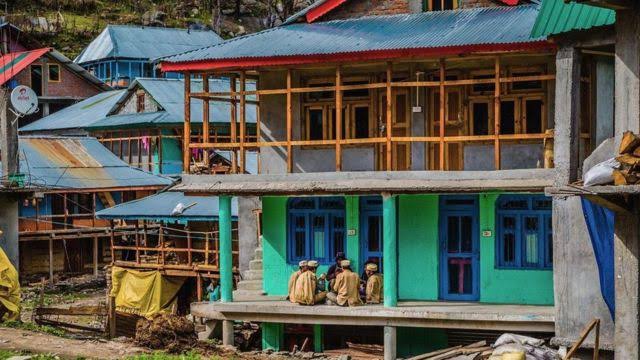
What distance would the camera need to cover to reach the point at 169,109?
2025 inches

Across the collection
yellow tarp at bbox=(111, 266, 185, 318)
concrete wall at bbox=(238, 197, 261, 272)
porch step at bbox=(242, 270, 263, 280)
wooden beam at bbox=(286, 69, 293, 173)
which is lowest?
yellow tarp at bbox=(111, 266, 185, 318)

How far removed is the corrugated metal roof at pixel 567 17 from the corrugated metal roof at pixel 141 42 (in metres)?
45.6

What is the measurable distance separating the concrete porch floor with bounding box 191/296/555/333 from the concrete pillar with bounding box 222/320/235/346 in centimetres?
21

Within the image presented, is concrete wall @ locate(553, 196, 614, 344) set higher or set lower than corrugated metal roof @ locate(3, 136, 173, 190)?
lower

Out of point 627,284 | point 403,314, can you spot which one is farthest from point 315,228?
point 627,284

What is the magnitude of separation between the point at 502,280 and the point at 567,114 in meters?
5.91

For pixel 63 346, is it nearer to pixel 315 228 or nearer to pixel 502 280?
pixel 315 228

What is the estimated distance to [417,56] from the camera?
23.5 metres

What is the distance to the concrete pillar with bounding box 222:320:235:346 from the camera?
1004 inches

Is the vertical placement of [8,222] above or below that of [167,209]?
below

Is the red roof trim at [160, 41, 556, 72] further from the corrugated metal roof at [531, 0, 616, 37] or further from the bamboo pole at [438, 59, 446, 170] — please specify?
the corrugated metal roof at [531, 0, 616, 37]

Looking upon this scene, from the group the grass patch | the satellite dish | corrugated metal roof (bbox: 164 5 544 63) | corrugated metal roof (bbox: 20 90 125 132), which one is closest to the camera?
corrugated metal roof (bbox: 164 5 544 63)

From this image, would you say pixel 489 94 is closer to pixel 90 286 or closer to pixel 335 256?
pixel 335 256

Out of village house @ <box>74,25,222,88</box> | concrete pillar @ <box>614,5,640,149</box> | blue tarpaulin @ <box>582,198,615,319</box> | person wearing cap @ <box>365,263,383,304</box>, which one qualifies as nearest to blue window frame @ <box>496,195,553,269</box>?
person wearing cap @ <box>365,263,383,304</box>
